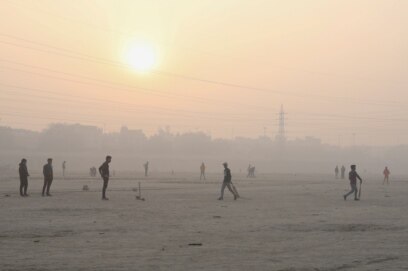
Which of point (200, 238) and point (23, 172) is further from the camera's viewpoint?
point (23, 172)

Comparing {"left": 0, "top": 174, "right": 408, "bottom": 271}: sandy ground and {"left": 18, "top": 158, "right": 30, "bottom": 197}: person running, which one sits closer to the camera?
{"left": 0, "top": 174, "right": 408, "bottom": 271}: sandy ground

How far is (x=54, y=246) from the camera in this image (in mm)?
12133

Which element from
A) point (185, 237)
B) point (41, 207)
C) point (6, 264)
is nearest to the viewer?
point (6, 264)

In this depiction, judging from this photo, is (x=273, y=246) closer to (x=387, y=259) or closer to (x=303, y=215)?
(x=387, y=259)

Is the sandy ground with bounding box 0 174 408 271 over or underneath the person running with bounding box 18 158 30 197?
underneath

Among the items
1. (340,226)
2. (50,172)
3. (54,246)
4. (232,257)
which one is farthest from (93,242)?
(50,172)

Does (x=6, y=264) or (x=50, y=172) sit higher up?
(x=50, y=172)

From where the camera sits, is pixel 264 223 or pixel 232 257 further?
pixel 264 223

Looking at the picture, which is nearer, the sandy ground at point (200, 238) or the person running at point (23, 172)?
the sandy ground at point (200, 238)

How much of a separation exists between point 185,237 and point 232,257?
303 centimetres

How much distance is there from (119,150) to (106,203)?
17557cm

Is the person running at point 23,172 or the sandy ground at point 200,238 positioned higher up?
the person running at point 23,172

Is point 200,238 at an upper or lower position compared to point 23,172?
lower

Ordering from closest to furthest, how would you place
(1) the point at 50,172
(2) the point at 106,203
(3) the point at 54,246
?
1. (3) the point at 54,246
2. (2) the point at 106,203
3. (1) the point at 50,172
